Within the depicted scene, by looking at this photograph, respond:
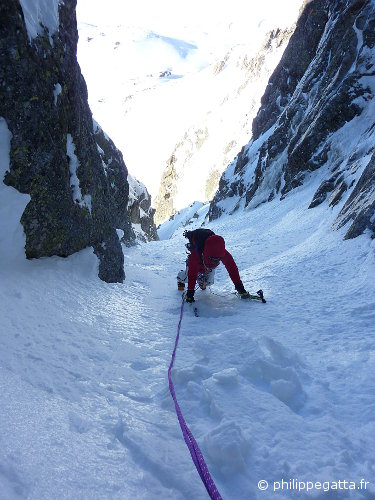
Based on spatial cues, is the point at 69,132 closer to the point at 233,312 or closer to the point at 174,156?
the point at 233,312

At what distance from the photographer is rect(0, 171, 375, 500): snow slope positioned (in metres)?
2.29

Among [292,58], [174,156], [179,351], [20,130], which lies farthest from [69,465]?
[174,156]

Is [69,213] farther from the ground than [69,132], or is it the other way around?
[69,132]

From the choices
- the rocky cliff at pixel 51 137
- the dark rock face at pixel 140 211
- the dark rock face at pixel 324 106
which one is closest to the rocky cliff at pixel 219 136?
the dark rock face at pixel 324 106

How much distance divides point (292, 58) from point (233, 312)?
3903 centimetres

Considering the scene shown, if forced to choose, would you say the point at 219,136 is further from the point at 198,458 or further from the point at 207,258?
the point at 198,458

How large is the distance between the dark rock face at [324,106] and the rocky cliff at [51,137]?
360 inches

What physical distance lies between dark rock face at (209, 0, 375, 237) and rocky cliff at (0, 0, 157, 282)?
30.0 feet

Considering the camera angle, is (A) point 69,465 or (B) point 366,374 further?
(B) point 366,374

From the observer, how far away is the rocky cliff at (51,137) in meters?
5.33

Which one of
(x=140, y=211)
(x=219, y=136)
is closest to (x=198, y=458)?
(x=140, y=211)

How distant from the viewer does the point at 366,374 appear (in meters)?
3.37

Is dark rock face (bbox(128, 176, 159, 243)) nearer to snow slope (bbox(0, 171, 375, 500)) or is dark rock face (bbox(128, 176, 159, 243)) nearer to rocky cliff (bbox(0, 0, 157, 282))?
rocky cliff (bbox(0, 0, 157, 282))

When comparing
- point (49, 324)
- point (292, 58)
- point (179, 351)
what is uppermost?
point (292, 58)
